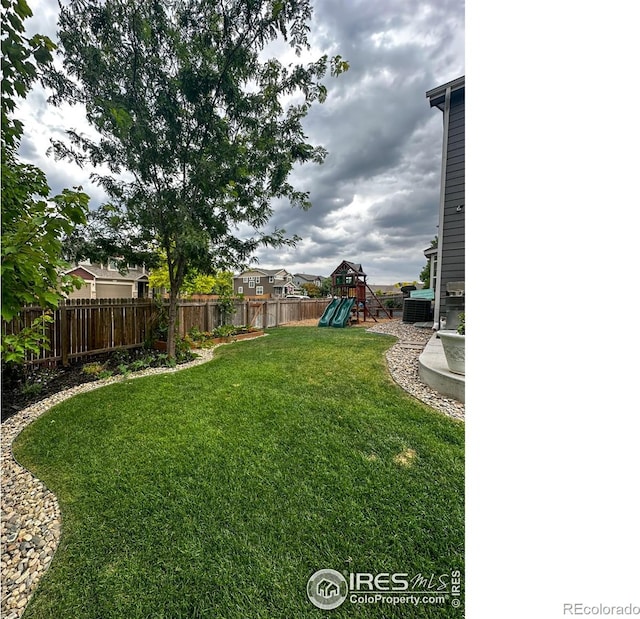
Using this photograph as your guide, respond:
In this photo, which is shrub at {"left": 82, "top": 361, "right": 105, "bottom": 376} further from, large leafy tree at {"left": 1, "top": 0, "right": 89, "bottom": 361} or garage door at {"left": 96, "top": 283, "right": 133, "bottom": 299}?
large leafy tree at {"left": 1, "top": 0, "right": 89, "bottom": 361}

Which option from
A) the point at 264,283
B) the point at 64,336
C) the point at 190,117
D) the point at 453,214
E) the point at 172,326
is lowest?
the point at 64,336

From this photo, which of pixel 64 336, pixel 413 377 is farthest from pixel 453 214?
pixel 64 336

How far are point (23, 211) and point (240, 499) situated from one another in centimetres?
174

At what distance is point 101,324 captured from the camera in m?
4.42

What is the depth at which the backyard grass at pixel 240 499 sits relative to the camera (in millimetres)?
996

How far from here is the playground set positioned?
9.52 meters

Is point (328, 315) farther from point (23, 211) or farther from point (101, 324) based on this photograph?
point (23, 211)

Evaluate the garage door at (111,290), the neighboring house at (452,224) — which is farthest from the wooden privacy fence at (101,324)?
the neighboring house at (452,224)

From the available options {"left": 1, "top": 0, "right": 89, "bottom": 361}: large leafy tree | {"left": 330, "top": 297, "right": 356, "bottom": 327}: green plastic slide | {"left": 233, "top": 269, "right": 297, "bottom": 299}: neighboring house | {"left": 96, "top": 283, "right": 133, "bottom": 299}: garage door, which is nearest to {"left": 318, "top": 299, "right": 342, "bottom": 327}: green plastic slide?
{"left": 330, "top": 297, "right": 356, "bottom": 327}: green plastic slide

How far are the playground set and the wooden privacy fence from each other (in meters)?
4.08
